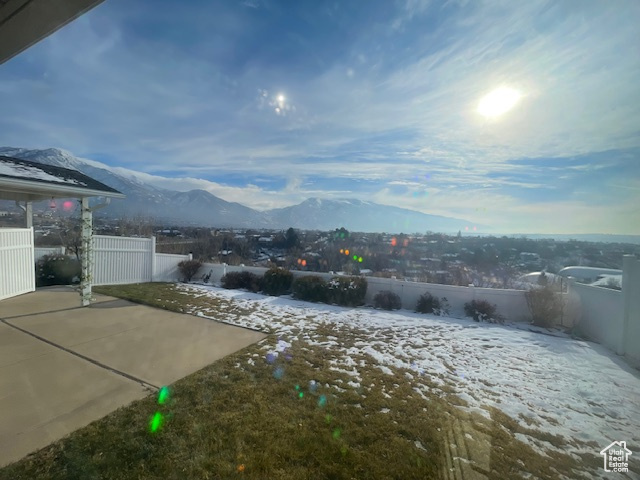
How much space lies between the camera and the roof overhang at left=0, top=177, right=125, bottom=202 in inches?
238

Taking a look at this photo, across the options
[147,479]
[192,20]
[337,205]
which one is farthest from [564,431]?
[337,205]

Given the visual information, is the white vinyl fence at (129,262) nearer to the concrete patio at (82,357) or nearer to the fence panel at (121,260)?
the fence panel at (121,260)

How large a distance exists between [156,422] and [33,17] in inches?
150

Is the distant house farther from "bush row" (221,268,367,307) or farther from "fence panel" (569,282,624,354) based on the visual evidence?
"bush row" (221,268,367,307)

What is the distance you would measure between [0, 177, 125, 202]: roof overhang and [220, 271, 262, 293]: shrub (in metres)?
4.94

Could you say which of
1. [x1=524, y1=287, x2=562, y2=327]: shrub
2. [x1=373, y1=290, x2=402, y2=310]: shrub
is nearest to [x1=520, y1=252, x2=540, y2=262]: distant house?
[x1=524, y1=287, x2=562, y2=327]: shrub

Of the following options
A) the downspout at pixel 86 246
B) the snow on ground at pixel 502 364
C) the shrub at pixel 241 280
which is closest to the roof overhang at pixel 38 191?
the downspout at pixel 86 246

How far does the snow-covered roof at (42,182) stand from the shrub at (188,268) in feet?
16.5

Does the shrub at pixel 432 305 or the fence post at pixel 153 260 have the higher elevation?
the fence post at pixel 153 260

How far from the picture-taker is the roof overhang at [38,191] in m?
6.04

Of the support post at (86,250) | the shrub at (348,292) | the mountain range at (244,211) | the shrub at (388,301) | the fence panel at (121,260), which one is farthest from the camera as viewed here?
the mountain range at (244,211)

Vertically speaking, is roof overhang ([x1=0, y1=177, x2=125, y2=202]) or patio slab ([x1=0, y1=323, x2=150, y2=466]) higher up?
roof overhang ([x1=0, y1=177, x2=125, y2=202])

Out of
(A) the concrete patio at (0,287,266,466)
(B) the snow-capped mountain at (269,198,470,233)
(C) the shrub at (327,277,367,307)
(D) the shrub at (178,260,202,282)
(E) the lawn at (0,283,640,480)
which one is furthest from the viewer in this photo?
(B) the snow-capped mountain at (269,198,470,233)

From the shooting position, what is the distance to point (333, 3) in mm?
5938
